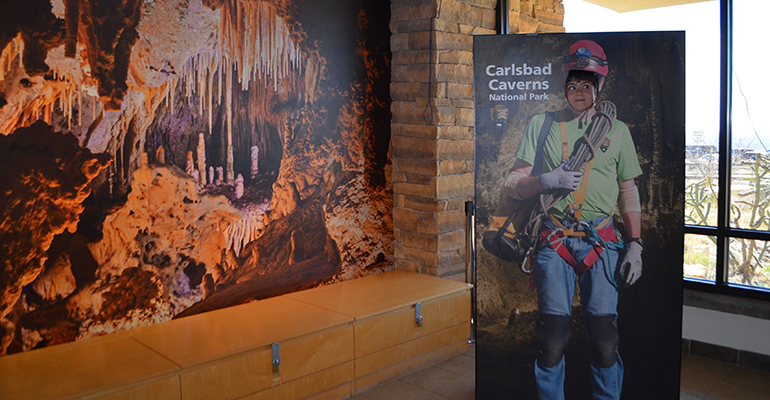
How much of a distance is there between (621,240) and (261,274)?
2.12 metres

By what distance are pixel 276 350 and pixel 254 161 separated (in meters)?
1.19

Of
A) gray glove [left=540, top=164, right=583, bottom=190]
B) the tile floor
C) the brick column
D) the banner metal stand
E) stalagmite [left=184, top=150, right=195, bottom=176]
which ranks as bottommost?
the tile floor

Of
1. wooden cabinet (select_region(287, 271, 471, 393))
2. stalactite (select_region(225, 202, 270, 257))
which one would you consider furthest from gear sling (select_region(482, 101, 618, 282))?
stalactite (select_region(225, 202, 270, 257))

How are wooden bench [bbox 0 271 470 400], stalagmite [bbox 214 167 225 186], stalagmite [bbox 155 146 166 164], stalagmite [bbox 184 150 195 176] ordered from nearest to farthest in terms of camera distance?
1. wooden bench [bbox 0 271 470 400]
2. stalagmite [bbox 155 146 166 164]
3. stalagmite [bbox 184 150 195 176]
4. stalagmite [bbox 214 167 225 186]

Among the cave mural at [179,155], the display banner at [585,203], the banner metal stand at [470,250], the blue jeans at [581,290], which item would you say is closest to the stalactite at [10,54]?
the cave mural at [179,155]

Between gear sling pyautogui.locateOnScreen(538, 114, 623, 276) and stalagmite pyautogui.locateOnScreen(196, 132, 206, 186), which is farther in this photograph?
stalagmite pyautogui.locateOnScreen(196, 132, 206, 186)

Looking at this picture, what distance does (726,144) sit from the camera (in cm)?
375

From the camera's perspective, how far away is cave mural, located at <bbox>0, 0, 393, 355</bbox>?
2729mm

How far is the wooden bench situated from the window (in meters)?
1.69

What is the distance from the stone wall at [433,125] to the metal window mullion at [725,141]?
1399 mm

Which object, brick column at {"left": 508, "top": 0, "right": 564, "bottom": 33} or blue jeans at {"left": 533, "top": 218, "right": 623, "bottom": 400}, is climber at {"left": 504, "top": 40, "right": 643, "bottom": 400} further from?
brick column at {"left": 508, "top": 0, "right": 564, "bottom": 33}

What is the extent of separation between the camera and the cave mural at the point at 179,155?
2.73m

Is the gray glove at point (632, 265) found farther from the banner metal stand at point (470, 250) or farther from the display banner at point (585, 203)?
the banner metal stand at point (470, 250)

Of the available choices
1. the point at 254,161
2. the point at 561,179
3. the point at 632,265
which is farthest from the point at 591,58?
the point at 254,161
